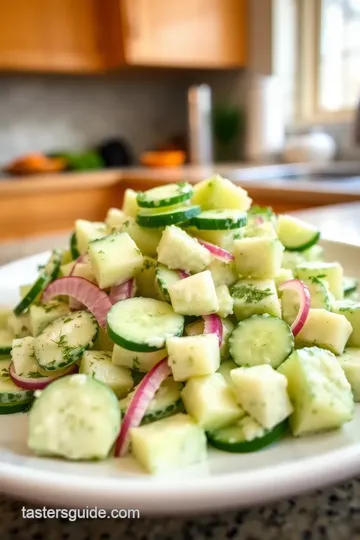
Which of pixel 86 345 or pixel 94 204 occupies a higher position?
pixel 86 345

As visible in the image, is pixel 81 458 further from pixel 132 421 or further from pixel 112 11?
pixel 112 11

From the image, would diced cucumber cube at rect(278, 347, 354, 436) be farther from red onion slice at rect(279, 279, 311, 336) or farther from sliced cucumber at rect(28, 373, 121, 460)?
sliced cucumber at rect(28, 373, 121, 460)

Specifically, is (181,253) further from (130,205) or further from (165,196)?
(130,205)

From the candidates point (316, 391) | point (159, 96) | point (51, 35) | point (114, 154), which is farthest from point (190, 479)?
point (159, 96)

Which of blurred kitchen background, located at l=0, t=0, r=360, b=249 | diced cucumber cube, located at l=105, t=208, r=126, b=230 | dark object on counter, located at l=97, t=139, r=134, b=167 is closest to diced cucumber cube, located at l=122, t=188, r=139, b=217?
diced cucumber cube, located at l=105, t=208, r=126, b=230

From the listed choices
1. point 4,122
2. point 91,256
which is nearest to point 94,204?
point 4,122
